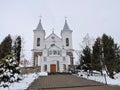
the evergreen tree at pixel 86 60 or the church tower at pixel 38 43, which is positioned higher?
the church tower at pixel 38 43

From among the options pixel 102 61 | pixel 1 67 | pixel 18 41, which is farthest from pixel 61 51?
pixel 1 67

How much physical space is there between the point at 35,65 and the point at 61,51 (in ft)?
24.6

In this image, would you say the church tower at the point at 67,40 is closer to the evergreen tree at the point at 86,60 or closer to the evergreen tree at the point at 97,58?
the evergreen tree at the point at 86,60

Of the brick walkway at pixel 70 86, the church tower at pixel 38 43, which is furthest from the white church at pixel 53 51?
the brick walkway at pixel 70 86

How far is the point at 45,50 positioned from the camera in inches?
1721

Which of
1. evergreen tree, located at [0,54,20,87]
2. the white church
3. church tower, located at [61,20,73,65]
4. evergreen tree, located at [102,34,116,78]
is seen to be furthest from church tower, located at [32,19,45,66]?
evergreen tree, located at [0,54,20,87]

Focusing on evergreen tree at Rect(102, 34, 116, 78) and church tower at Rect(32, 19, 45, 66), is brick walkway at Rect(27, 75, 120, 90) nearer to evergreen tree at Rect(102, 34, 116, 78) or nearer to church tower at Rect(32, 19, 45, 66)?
evergreen tree at Rect(102, 34, 116, 78)

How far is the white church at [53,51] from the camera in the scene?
4212 centimetres

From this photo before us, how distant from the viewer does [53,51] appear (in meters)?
43.9

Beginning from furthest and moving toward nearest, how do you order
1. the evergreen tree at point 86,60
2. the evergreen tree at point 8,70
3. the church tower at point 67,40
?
the church tower at point 67,40
the evergreen tree at point 86,60
the evergreen tree at point 8,70

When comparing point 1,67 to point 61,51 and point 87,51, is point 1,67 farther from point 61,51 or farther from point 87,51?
point 61,51

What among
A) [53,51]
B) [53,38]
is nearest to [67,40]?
[53,38]

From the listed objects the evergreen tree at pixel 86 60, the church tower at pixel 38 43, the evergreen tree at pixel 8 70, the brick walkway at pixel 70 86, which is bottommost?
the brick walkway at pixel 70 86

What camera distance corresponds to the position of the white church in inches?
1658
